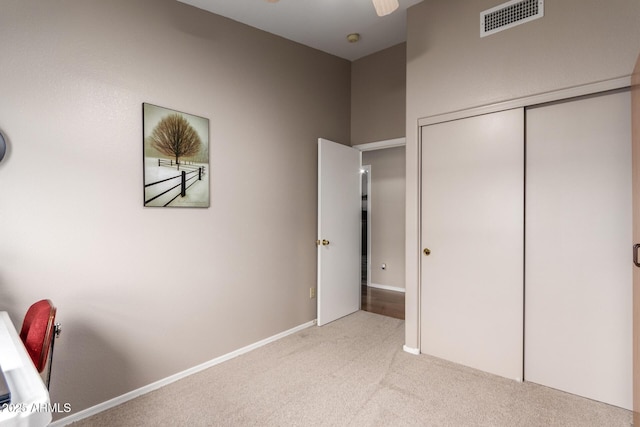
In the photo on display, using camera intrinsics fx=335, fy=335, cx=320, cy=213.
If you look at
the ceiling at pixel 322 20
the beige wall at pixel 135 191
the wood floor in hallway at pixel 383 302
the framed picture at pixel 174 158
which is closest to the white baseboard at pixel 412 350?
the wood floor in hallway at pixel 383 302

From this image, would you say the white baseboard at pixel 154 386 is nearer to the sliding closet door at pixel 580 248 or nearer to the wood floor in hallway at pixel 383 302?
the wood floor in hallway at pixel 383 302

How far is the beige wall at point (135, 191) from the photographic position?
6.11ft

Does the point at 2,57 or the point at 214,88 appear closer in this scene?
the point at 2,57

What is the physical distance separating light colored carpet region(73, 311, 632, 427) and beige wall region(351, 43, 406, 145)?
2277 millimetres

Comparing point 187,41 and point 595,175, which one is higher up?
point 187,41

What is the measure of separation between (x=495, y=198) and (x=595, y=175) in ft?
1.88

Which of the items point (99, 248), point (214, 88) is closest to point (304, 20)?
point (214, 88)

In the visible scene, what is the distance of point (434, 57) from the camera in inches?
104

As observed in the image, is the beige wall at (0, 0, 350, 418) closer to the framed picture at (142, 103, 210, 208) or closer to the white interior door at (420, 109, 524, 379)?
the framed picture at (142, 103, 210, 208)

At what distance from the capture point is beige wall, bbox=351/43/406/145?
3510 millimetres

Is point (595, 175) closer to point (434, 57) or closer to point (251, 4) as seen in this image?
point (434, 57)

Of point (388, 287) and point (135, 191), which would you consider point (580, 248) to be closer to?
point (135, 191)

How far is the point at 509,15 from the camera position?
7.59 feet

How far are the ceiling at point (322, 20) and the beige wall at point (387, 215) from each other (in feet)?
6.70
